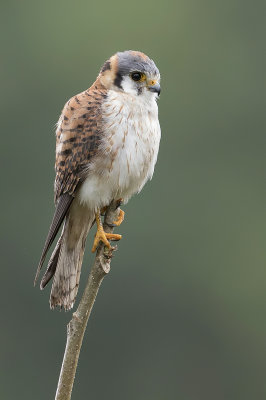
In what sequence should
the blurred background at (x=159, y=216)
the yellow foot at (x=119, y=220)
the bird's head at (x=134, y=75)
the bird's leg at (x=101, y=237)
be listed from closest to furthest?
the bird's leg at (x=101, y=237), the yellow foot at (x=119, y=220), the bird's head at (x=134, y=75), the blurred background at (x=159, y=216)

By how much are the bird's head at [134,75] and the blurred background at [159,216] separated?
8.56m

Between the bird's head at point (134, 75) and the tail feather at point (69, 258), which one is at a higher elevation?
the bird's head at point (134, 75)

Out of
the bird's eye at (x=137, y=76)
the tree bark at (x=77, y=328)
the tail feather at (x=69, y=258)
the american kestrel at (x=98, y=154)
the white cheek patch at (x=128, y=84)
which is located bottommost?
the tree bark at (x=77, y=328)

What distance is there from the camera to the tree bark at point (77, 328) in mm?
4410

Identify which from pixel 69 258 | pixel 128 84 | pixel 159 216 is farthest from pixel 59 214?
pixel 159 216

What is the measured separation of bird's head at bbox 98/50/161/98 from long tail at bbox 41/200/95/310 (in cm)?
63

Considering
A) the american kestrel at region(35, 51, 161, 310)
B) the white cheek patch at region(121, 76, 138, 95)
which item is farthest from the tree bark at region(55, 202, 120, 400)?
the white cheek patch at region(121, 76, 138, 95)

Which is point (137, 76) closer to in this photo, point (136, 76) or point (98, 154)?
point (136, 76)

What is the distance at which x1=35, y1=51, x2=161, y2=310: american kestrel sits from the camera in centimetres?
542

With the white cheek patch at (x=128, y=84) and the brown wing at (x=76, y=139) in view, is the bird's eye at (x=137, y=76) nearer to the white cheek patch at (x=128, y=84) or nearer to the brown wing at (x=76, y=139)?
the white cheek patch at (x=128, y=84)

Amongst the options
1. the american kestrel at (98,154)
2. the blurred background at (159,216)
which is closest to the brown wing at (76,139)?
the american kestrel at (98,154)

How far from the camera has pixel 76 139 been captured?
5441mm

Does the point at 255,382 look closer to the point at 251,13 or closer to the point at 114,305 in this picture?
the point at 114,305

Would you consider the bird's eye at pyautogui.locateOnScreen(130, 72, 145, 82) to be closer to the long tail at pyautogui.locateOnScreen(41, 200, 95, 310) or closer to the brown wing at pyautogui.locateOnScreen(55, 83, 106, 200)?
the brown wing at pyautogui.locateOnScreen(55, 83, 106, 200)
